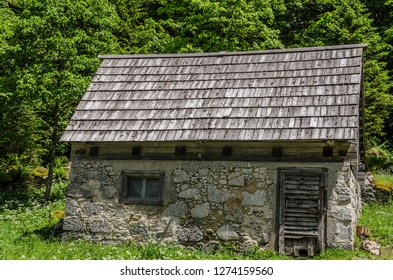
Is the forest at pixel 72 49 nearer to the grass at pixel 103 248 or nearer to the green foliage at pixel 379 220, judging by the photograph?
the grass at pixel 103 248

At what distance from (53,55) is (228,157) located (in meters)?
8.86

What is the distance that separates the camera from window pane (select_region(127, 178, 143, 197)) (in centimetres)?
1103

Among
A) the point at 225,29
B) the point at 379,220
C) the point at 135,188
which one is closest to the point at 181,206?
the point at 135,188

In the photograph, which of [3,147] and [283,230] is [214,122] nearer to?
[283,230]

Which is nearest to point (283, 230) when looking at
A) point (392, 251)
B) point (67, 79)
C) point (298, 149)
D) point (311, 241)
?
point (311, 241)

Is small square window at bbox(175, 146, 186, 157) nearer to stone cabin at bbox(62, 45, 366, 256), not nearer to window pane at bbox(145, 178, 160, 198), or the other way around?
stone cabin at bbox(62, 45, 366, 256)

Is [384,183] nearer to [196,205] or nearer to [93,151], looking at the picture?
[196,205]

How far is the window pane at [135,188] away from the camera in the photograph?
11032mm

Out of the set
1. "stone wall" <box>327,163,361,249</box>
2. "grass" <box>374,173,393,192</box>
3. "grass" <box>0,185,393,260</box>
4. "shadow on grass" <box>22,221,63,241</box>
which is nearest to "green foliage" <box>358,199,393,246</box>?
"grass" <box>0,185,393,260</box>

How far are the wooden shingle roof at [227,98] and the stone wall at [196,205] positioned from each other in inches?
28.1

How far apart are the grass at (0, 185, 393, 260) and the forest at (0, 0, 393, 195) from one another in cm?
311

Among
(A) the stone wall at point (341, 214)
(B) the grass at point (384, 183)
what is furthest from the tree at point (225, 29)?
(A) the stone wall at point (341, 214)

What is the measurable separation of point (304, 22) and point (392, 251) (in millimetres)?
18690

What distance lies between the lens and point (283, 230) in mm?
10109
